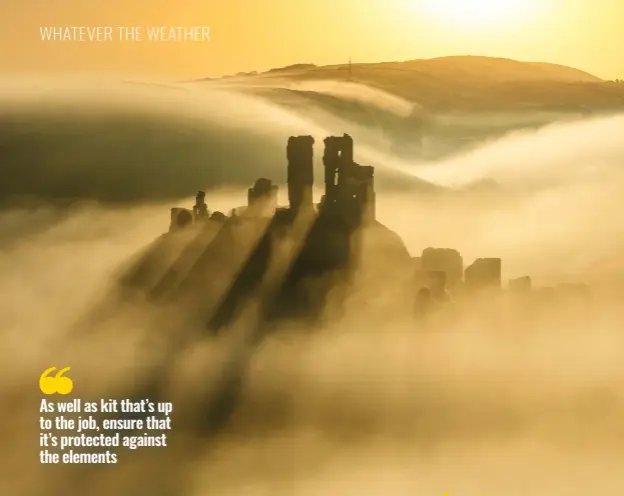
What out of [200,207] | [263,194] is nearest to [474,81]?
[263,194]

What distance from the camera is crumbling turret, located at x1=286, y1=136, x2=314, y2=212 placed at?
1.28 meters

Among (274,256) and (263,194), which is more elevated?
(263,194)

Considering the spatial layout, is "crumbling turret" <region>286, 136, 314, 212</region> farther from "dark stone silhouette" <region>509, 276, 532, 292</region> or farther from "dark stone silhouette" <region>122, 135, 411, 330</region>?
"dark stone silhouette" <region>509, 276, 532, 292</region>

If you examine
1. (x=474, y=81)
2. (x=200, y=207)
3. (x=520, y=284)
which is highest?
(x=474, y=81)

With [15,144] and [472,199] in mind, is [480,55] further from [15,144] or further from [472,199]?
[15,144]

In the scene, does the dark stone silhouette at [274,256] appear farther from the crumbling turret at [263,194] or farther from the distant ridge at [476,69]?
the distant ridge at [476,69]

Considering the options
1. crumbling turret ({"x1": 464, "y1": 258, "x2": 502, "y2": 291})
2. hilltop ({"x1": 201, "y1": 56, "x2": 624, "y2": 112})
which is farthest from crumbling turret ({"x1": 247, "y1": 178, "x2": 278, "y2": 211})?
crumbling turret ({"x1": 464, "y1": 258, "x2": 502, "y2": 291})

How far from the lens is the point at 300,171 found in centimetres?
128

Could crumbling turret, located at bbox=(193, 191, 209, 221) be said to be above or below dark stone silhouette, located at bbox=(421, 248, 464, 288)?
above

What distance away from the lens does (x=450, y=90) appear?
130 centimetres

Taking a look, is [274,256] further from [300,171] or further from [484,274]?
[484,274]

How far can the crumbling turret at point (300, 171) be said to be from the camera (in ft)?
4.19

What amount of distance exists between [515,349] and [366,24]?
0.81m

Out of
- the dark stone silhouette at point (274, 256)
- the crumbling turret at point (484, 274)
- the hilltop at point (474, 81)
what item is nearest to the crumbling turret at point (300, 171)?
the dark stone silhouette at point (274, 256)
